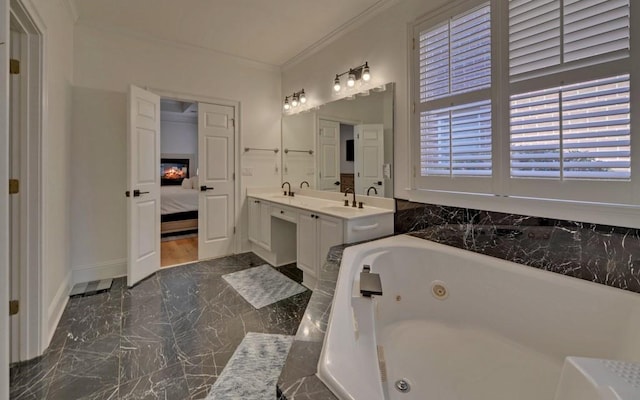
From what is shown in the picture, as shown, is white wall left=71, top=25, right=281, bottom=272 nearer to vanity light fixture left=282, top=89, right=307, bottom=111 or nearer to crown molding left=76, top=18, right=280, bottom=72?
crown molding left=76, top=18, right=280, bottom=72

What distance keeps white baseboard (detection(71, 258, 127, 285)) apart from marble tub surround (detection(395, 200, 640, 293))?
10.0ft

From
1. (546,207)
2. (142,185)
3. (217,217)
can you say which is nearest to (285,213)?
(217,217)

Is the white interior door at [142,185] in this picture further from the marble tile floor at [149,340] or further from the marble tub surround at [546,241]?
the marble tub surround at [546,241]

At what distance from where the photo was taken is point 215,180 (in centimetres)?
362

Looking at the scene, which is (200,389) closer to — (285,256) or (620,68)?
(285,256)

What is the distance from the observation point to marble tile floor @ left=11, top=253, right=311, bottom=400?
1.50 m

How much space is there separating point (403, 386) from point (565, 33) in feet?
6.62

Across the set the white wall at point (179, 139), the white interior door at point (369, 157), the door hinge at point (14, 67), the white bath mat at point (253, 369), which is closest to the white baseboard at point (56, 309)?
the white bath mat at point (253, 369)

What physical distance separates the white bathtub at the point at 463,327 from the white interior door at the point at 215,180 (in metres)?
2.33

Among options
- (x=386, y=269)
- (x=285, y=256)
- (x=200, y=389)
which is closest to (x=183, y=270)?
(x=285, y=256)

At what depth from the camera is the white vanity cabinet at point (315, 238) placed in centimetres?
234

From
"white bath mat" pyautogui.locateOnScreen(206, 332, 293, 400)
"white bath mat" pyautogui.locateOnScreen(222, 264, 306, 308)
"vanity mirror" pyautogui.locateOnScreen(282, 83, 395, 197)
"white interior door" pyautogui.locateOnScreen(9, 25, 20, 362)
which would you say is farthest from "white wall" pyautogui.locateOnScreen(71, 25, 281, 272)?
"white bath mat" pyautogui.locateOnScreen(206, 332, 293, 400)

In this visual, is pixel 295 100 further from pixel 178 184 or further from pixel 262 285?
pixel 178 184

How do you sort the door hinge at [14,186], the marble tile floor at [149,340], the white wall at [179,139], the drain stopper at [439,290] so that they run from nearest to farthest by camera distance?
the marble tile floor at [149,340] → the door hinge at [14,186] → the drain stopper at [439,290] → the white wall at [179,139]
